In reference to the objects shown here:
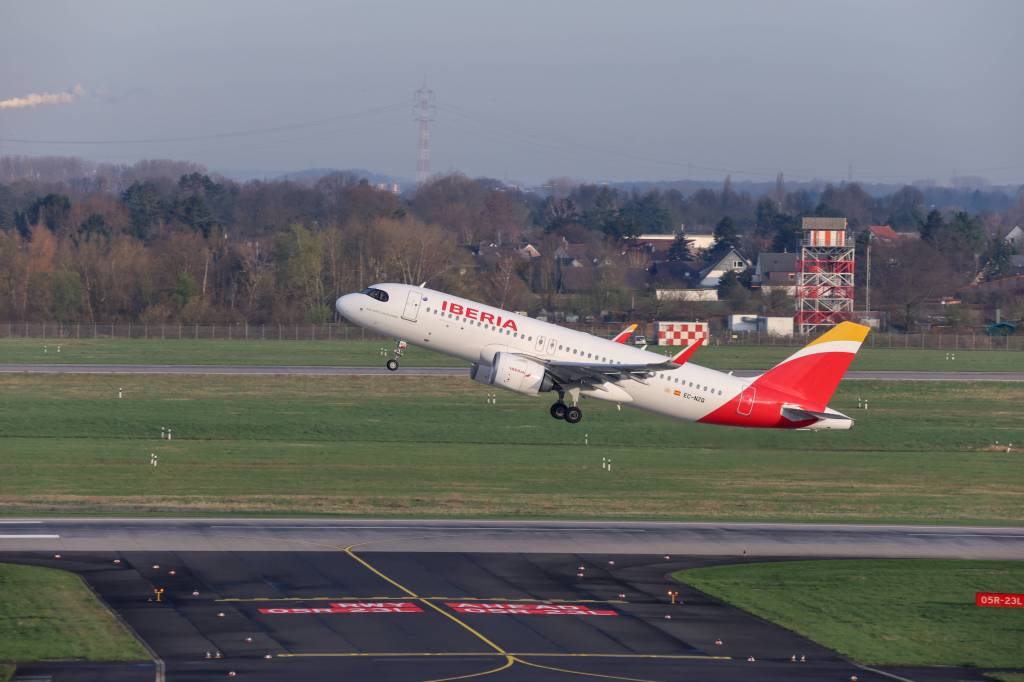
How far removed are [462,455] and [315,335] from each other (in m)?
67.1

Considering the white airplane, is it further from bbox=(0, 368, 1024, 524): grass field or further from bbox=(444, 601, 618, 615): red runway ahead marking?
bbox=(444, 601, 618, 615): red runway ahead marking

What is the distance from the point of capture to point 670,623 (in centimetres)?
4634

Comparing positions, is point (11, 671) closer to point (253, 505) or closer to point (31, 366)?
point (253, 505)

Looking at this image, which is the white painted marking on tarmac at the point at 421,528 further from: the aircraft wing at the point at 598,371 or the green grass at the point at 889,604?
the green grass at the point at 889,604

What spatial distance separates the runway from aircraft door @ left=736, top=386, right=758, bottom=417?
5790 mm

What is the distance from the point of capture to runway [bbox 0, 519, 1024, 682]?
40906mm

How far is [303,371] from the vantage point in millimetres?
120312

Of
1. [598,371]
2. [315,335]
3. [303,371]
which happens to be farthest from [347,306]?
[315,335]

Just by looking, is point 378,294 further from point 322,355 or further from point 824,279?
point 824,279

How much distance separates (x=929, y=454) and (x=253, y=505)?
4941cm

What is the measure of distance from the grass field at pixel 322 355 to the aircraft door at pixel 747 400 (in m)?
61.9

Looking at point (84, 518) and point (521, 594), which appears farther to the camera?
point (84, 518)

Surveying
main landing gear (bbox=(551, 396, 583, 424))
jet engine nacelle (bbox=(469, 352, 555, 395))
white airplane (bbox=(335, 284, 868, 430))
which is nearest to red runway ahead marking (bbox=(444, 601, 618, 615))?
jet engine nacelle (bbox=(469, 352, 555, 395))

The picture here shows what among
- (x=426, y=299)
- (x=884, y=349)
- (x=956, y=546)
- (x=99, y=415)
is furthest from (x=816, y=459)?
(x=884, y=349)
